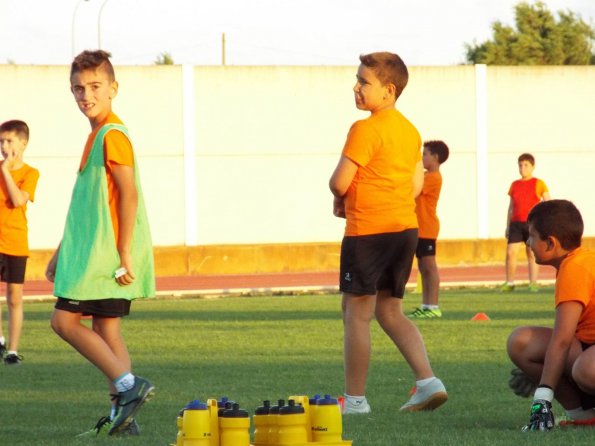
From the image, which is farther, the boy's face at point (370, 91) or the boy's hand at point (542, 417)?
the boy's face at point (370, 91)

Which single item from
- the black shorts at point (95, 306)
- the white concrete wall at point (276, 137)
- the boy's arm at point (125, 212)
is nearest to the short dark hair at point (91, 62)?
the boy's arm at point (125, 212)

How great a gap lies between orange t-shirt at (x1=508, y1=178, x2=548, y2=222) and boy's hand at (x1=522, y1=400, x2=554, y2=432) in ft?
49.3

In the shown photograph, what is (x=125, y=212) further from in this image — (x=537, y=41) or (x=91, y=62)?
(x=537, y=41)

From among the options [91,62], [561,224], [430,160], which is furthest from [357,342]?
[430,160]

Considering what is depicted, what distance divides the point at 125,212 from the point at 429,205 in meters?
9.66

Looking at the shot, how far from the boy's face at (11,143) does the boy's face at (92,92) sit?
414 centimetres

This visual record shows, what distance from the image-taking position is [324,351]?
12781mm

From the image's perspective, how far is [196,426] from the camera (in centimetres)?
604

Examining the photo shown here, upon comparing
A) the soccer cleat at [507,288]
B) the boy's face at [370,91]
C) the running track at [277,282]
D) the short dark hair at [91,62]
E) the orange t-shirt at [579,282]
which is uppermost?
the short dark hair at [91,62]

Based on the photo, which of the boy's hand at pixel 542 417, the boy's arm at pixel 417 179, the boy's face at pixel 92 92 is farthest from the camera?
the boy's arm at pixel 417 179

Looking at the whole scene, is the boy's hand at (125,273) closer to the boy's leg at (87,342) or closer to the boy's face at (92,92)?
the boy's leg at (87,342)

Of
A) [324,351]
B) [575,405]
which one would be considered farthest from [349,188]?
[324,351]

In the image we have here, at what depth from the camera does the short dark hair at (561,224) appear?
755 centimetres

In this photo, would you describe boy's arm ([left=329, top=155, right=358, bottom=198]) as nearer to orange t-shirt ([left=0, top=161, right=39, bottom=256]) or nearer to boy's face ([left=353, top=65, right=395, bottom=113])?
boy's face ([left=353, top=65, right=395, bottom=113])
